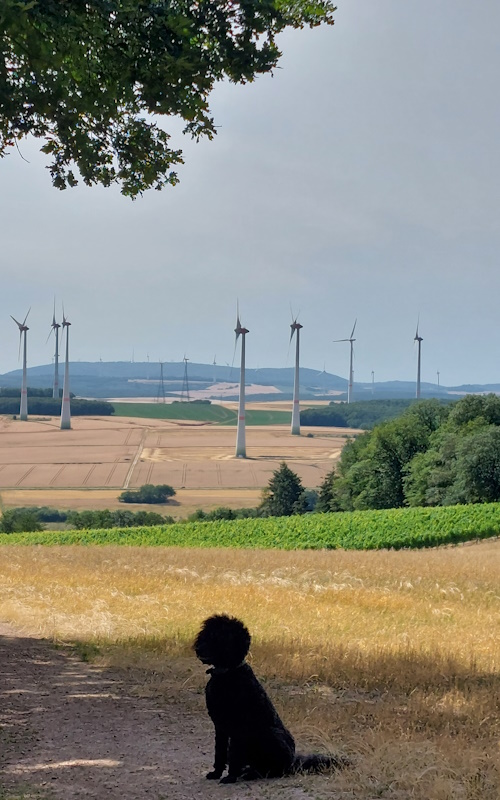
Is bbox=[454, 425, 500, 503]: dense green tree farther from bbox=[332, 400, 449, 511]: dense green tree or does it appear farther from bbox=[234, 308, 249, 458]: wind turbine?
bbox=[234, 308, 249, 458]: wind turbine

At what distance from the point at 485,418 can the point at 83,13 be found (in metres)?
73.1

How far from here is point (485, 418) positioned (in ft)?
262

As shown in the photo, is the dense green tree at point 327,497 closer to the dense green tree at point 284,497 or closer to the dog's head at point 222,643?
the dense green tree at point 284,497

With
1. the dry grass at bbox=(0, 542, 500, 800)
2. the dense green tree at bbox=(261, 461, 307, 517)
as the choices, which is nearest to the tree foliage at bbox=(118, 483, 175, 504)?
the dense green tree at bbox=(261, 461, 307, 517)

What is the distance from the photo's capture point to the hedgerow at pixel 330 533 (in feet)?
169

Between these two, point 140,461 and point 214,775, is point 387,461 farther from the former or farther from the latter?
point 214,775

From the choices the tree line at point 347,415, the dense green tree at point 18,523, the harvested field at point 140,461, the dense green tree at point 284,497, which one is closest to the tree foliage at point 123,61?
the dense green tree at point 18,523

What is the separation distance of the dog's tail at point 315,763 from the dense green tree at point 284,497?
87464 mm

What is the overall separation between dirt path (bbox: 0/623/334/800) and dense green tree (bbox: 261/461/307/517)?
8361cm

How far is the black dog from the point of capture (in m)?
6.83

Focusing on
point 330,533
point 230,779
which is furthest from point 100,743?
point 330,533

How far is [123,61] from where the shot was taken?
12.3m

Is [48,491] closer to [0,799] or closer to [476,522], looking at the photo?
[476,522]

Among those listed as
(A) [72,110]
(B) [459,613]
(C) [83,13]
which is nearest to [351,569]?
(B) [459,613]
